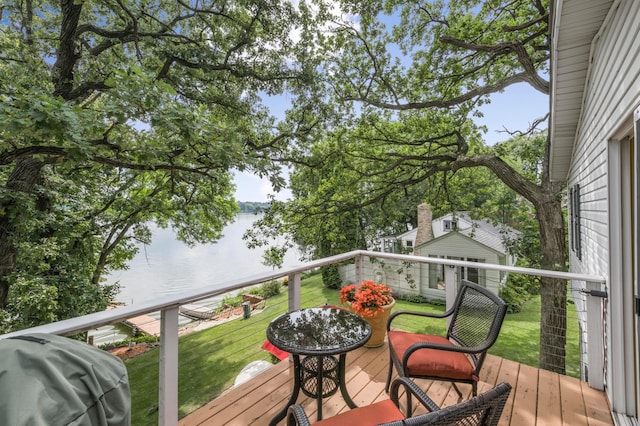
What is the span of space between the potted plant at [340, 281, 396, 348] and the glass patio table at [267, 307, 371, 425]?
782 mm

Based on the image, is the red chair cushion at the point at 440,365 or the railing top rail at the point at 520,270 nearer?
the red chair cushion at the point at 440,365

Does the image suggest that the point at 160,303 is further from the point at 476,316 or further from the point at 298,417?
the point at 476,316

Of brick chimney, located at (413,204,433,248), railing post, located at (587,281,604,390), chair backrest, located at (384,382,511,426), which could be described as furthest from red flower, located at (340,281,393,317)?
brick chimney, located at (413,204,433,248)

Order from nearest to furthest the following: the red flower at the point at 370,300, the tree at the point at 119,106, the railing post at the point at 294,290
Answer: the railing post at the point at 294,290 < the red flower at the point at 370,300 < the tree at the point at 119,106

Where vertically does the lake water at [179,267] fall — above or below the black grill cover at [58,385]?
below

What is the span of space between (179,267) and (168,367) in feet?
85.7

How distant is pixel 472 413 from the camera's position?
1.00m

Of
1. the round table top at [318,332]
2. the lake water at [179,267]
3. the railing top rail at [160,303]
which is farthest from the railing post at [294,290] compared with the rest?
the lake water at [179,267]

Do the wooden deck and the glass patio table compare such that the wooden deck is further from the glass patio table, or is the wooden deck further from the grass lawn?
the grass lawn

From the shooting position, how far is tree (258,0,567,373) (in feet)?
Result: 20.1

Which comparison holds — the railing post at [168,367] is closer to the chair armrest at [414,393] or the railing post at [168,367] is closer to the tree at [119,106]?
the chair armrest at [414,393]

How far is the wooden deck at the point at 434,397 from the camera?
Answer: 2316 millimetres

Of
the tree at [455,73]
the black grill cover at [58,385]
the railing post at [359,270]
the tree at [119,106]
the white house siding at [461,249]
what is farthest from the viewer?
the white house siding at [461,249]

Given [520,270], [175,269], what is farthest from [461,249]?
[175,269]
